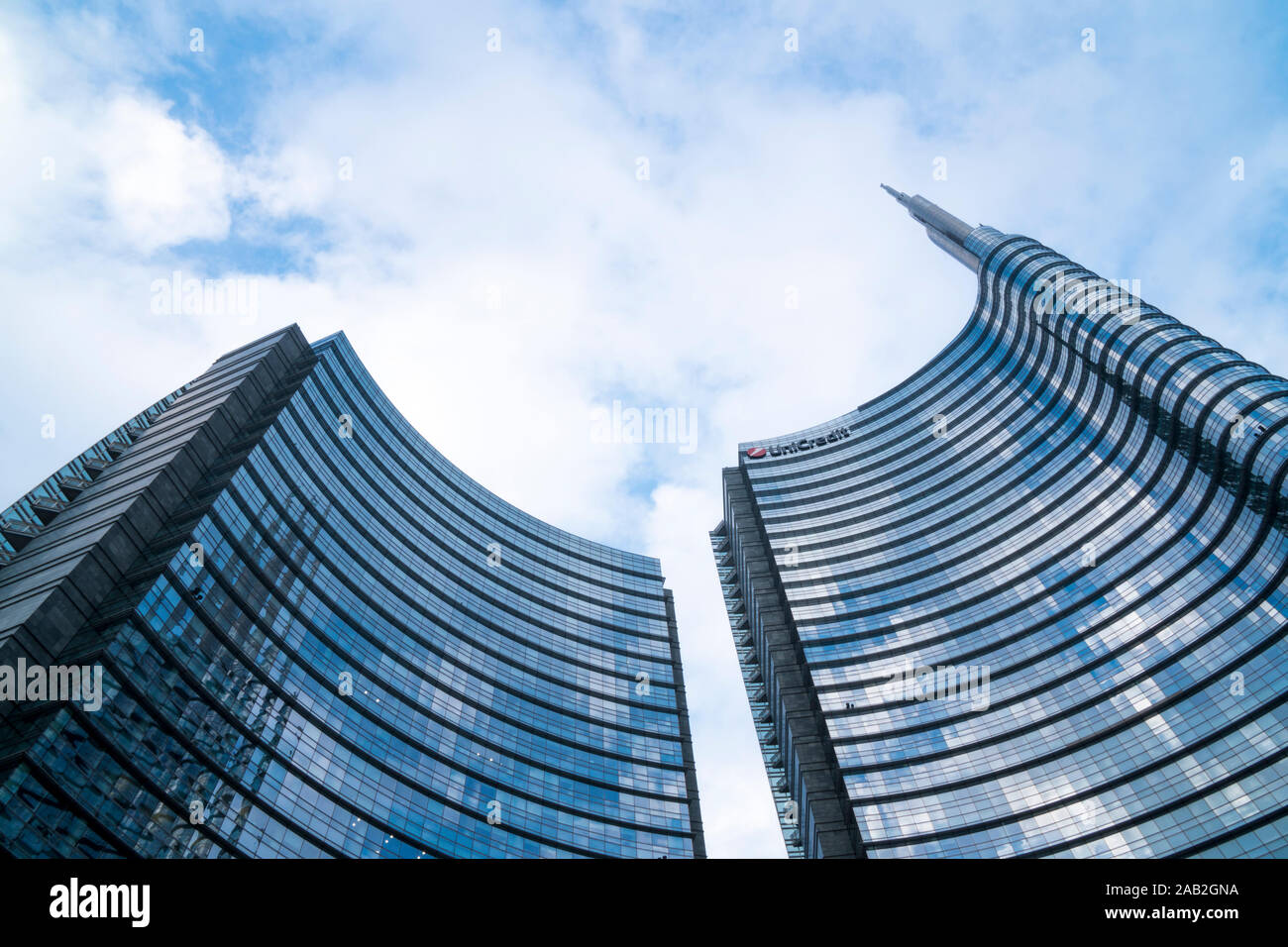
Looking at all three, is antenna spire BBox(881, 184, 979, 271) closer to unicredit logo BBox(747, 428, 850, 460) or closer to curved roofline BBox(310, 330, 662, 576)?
unicredit logo BBox(747, 428, 850, 460)

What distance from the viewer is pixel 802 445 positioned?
11725cm

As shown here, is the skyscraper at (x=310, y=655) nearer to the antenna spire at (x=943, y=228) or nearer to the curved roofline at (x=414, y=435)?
the curved roofline at (x=414, y=435)

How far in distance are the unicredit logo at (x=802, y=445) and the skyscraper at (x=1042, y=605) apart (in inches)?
330

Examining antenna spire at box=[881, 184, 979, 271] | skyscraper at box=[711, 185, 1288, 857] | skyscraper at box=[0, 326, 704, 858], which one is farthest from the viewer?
antenna spire at box=[881, 184, 979, 271]

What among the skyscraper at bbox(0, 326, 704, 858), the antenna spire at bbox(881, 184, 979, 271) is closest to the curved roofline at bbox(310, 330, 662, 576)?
the skyscraper at bbox(0, 326, 704, 858)

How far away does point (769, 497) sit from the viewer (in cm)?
10681

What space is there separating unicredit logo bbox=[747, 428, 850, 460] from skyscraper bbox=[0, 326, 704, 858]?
3592 centimetres

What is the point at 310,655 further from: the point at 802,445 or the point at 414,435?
the point at 802,445

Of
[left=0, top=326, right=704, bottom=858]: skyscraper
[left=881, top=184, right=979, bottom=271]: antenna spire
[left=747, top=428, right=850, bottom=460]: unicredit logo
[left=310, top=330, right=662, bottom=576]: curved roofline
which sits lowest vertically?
[left=0, top=326, right=704, bottom=858]: skyscraper

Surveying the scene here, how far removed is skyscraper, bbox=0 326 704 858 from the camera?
37656 mm

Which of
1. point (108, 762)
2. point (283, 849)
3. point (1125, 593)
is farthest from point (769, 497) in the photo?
point (108, 762)

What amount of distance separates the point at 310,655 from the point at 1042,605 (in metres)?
67.6

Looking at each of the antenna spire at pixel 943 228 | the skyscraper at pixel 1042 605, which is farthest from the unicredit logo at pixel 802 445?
the antenna spire at pixel 943 228
